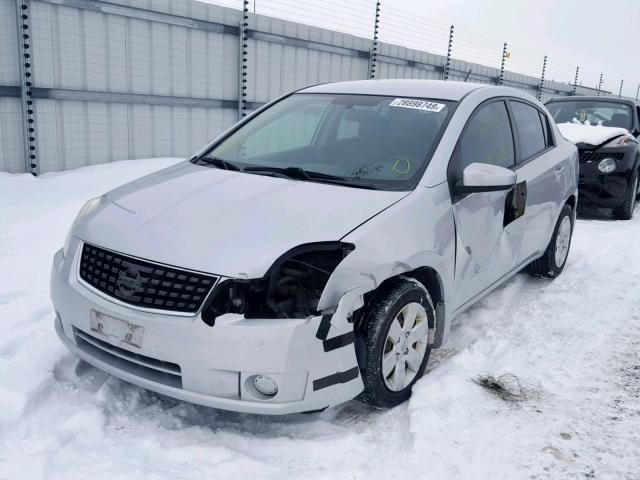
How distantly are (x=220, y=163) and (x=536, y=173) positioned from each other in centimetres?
229

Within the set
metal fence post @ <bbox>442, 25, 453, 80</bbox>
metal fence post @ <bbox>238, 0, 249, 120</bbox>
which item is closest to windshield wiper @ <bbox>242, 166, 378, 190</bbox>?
metal fence post @ <bbox>238, 0, 249, 120</bbox>

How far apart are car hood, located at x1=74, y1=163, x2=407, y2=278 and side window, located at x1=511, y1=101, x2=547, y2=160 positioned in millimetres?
1776

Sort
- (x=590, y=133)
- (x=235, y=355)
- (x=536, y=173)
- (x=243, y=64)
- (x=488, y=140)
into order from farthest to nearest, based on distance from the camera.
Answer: (x=243, y=64) → (x=590, y=133) → (x=536, y=173) → (x=488, y=140) → (x=235, y=355)

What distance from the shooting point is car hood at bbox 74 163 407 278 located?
2477 mm

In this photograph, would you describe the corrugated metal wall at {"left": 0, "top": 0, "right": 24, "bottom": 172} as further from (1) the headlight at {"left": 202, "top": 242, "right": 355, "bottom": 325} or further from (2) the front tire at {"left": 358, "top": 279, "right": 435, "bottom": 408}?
(2) the front tire at {"left": 358, "top": 279, "right": 435, "bottom": 408}

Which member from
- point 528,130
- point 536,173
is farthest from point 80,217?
point 528,130

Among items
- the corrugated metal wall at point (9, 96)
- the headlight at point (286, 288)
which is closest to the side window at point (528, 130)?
the headlight at point (286, 288)

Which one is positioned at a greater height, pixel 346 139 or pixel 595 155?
pixel 346 139

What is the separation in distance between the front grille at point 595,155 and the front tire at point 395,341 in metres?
5.60

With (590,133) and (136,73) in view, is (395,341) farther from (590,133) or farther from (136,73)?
(136,73)

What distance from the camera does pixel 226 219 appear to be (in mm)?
2707

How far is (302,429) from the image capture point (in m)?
2.73

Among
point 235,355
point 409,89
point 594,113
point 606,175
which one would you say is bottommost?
point 235,355

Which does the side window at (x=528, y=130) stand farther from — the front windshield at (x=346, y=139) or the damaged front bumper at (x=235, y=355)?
the damaged front bumper at (x=235, y=355)
